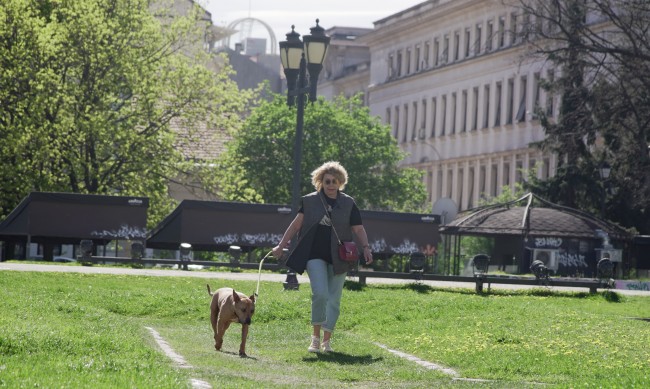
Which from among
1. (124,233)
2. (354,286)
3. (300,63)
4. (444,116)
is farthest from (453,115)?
(354,286)

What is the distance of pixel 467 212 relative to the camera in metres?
54.5

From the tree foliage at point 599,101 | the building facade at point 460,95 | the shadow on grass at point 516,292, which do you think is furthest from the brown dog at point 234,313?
the building facade at point 460,95

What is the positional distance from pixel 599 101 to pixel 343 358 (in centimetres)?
2999

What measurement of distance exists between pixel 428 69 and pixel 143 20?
1820 inches

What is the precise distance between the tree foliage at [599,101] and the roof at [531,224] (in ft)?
6.97

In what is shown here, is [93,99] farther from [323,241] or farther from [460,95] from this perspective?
[323,241]

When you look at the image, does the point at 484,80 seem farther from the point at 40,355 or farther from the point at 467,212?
the point at 40,355

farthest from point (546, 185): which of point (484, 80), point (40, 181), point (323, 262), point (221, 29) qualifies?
point (221, 29)

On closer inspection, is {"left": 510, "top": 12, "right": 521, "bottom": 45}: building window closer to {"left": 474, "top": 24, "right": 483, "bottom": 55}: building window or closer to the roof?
the roof

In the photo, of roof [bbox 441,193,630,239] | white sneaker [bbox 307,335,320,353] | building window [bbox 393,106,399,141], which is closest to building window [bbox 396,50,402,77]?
building window [bbox 393,106,399,141]

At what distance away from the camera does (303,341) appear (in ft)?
67.2

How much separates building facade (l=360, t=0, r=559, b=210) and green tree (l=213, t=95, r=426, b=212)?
5.34m

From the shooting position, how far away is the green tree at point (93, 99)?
59.3 meters

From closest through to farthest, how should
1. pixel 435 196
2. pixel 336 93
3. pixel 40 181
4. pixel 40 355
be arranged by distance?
1. pixel 40 355
2. pixel 40 181
3. pixel 435 196
4. pixel 336 93
